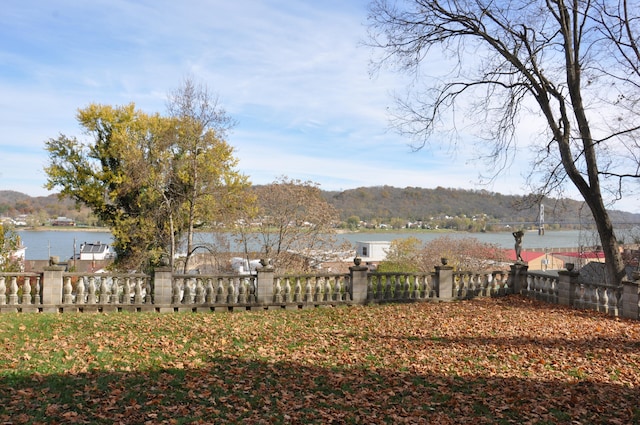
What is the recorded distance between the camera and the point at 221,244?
26938mm

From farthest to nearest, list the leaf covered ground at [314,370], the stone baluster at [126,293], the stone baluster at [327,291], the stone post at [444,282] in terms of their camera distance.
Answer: the stone post at [444,282] → the stone baluster at [327,291] → the stone baluster at [126,293] → the leaf covered ground at [314,370]

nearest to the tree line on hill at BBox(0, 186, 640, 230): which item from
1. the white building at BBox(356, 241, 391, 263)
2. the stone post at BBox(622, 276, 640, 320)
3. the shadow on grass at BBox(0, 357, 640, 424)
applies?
the white building at BBox(356, 241, 391, 263)

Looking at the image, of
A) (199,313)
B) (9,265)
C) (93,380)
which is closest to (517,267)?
(199,313)

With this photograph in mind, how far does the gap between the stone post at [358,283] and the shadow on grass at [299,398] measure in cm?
628

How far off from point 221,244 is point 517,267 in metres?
16.7

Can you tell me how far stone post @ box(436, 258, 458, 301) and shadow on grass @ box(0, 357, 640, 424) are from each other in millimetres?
7476

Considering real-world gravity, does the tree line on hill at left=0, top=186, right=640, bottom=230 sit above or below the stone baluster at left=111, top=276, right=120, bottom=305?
above

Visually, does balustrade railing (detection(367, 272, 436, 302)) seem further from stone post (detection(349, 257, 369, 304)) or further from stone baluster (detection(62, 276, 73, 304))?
stone baluster (detection(62, 276, 73, 304))

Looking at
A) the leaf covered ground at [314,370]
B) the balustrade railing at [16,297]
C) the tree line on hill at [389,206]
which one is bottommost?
the leaf covered ground at [314,370]

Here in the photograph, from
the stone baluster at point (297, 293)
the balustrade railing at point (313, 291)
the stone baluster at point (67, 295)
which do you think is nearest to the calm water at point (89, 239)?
the balustrade railing at point (313, 291)

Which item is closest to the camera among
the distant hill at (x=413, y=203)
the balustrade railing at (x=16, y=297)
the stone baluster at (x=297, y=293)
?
the balustrade railing at (x=16, y=297)

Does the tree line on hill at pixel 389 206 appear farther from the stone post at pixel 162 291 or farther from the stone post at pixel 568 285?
the stone post at pixel 162 291

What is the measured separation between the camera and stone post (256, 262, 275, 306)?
42.0 feet

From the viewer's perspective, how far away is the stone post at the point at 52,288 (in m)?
11.8
